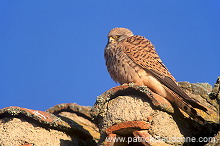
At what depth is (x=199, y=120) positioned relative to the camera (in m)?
5.04

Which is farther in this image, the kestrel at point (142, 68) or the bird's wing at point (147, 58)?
the bird's wing at point (147, 58)

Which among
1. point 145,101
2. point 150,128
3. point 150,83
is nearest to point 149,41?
point 150,83

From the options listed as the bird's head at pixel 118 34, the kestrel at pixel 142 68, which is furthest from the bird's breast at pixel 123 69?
the bird's head at pixel 118 34

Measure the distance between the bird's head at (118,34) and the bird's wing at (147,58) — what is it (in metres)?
0.51

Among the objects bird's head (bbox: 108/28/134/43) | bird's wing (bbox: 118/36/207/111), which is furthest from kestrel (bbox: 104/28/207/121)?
bird's head (bbox: 108/28/134/43)

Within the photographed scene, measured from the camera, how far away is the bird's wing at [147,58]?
224 inches

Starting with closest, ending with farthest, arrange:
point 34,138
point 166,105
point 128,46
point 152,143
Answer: point 152,143 < point 166,105 < point 34,138 < point 128,46

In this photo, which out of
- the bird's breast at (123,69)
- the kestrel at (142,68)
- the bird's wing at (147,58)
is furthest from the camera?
the bird's breast at (123,69)

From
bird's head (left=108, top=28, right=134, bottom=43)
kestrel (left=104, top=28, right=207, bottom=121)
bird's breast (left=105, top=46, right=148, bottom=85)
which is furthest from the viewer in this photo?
bird's head (left=108, top=28, right=134, bottom=43)

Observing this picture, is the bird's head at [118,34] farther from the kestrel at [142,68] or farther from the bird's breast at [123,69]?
the bird's breast at [123,69]

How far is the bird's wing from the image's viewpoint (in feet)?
18.7

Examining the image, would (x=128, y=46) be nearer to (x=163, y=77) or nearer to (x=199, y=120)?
(x=163, y=77)

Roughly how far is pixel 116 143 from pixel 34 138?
1.24 metres

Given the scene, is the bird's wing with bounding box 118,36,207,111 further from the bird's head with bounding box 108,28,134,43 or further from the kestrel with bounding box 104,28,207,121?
the bird's head with bounding box 108,28,134,43
